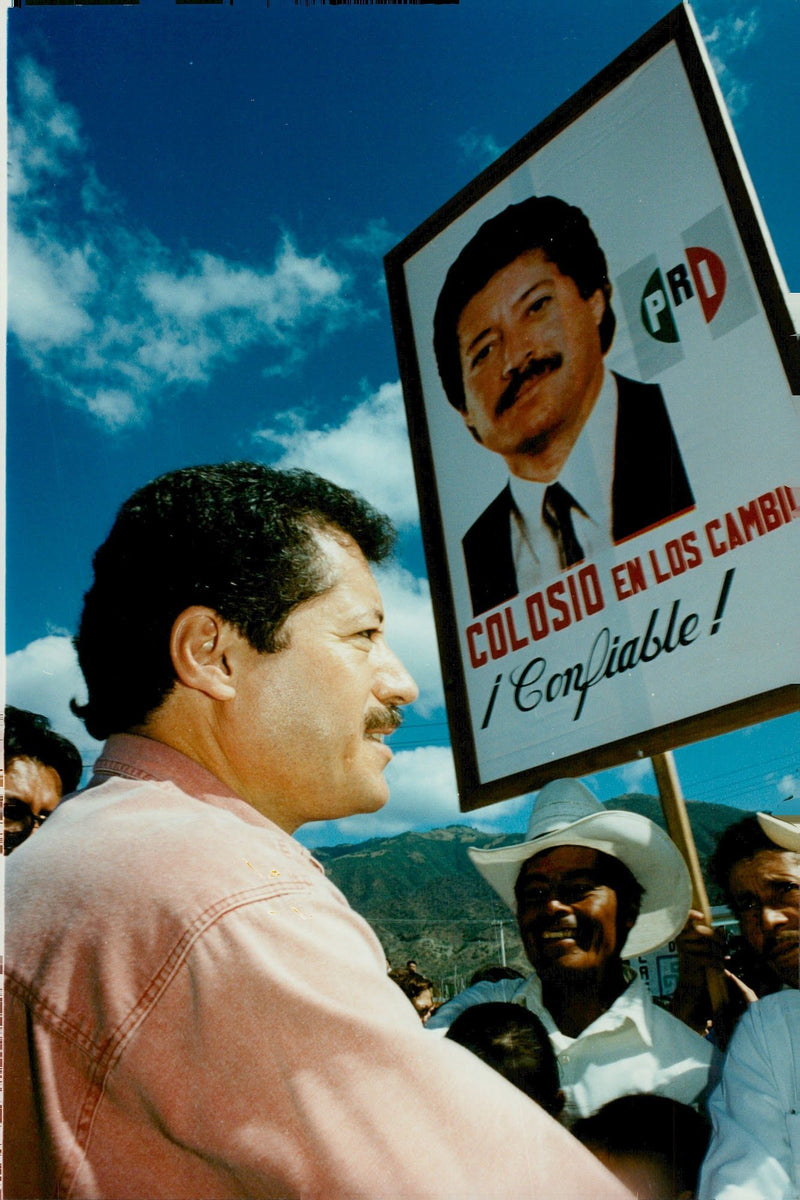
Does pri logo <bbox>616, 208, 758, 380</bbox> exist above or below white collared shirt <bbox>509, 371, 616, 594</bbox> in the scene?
above

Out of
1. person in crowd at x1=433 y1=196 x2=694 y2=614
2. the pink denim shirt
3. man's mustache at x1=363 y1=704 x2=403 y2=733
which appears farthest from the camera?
person in crowd at x1=433 y1=196 x2=694 y2=614

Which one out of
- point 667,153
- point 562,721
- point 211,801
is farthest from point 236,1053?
point 667,153

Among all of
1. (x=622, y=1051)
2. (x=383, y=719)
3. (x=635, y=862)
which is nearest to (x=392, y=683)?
(x=383, y=719)

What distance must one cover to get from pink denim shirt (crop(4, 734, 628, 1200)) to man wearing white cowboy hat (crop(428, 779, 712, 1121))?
0.62 meters

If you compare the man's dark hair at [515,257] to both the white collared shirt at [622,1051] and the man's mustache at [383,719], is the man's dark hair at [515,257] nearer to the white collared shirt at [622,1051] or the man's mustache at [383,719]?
the man's mustache at [383,719]

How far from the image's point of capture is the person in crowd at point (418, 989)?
118 cm

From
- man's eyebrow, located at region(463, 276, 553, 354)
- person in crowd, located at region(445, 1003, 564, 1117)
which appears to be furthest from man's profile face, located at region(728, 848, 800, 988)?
man's eyebrow, located at region(463, 276, 553, 354)

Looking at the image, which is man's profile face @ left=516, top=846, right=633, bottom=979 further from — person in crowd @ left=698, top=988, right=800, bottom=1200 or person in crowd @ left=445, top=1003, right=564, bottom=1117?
person in crowd @ left=698, top=988, right=800, bottom=1200

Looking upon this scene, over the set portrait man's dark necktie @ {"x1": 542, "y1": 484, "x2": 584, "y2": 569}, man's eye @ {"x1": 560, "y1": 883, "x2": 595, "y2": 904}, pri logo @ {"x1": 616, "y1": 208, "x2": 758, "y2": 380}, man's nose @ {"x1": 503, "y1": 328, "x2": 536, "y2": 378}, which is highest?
man's nose @ {"x1": 503, "y1": 328, "x2": 536, "y2": 378}

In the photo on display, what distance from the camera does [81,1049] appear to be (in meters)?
0.55

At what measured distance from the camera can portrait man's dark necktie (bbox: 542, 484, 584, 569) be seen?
52.5 inches

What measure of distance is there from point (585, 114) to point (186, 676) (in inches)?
47.6

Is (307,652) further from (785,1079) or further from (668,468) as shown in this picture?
(785,1079)

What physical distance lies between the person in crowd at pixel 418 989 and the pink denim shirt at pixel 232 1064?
0.64m
